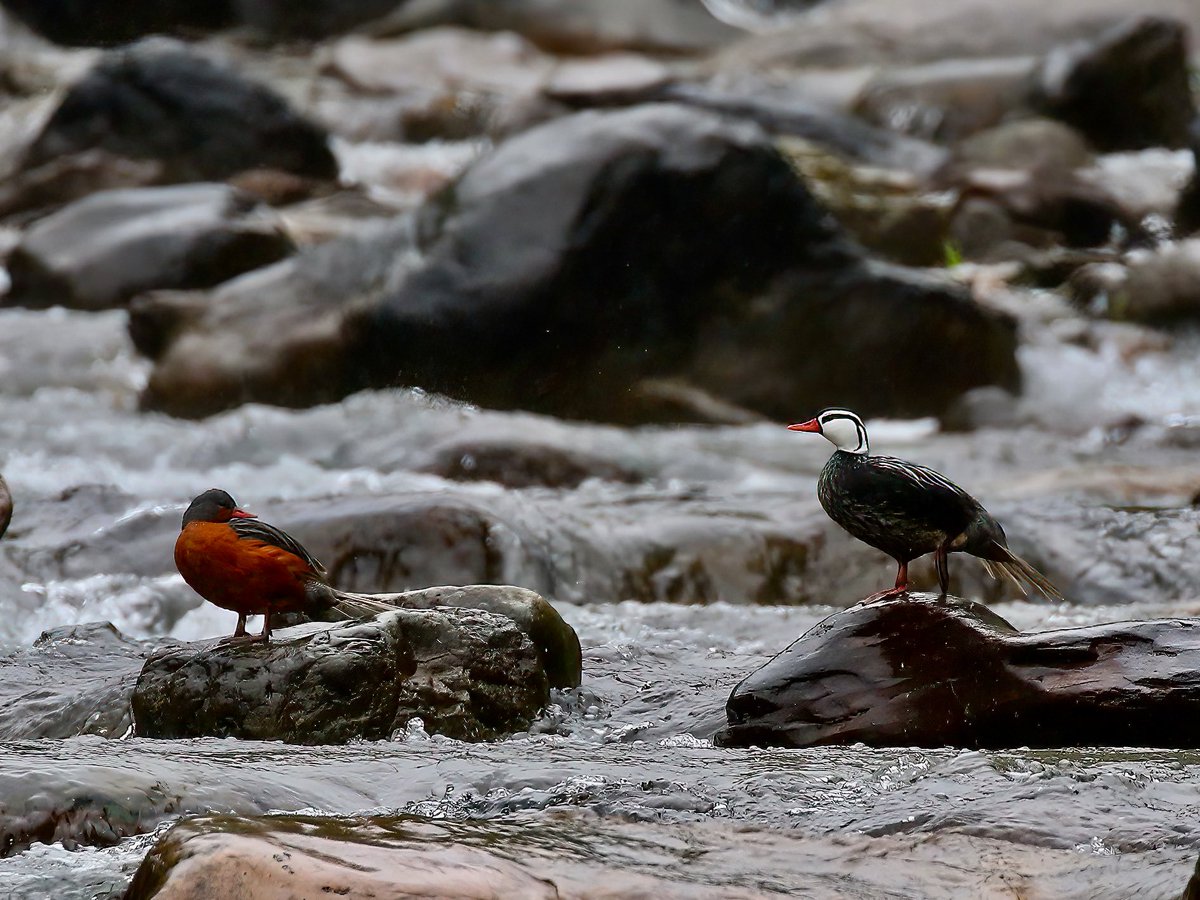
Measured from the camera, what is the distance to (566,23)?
1030 inches

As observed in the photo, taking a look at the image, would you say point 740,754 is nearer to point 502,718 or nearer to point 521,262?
point 502,718

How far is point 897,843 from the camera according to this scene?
12.1 feet

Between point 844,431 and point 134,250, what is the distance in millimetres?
10946

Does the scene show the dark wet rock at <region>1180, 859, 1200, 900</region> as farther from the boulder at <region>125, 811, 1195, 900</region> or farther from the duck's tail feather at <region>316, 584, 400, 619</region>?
the duck's tail feather at <region>316, 584, 400, 619</region>

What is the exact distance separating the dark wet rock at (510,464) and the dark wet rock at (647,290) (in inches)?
89.0

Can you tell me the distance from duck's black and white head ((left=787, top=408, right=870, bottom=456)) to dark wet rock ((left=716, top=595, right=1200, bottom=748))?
0.53 metres

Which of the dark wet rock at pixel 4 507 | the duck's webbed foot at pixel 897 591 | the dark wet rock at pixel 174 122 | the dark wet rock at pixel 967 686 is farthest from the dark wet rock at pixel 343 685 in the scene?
the dark wet rock at pixel 174 122

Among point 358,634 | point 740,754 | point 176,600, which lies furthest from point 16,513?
point 740,754

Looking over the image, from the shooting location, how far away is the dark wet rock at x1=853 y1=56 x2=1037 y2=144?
21016 millimetres

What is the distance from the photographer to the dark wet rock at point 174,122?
60.5 feet

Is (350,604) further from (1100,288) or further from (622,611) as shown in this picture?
(1100,288)

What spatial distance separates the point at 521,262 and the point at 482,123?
10.6 meters

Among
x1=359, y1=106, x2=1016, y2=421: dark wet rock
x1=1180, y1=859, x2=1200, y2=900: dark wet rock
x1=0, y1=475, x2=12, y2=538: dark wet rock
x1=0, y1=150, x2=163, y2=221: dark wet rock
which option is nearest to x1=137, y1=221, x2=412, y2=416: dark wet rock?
x1=359, y1=106, x2=1016, y2=421: dark wet rock

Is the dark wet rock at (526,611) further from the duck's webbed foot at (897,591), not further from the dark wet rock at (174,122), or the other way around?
the dark wet rock at (174,122)
